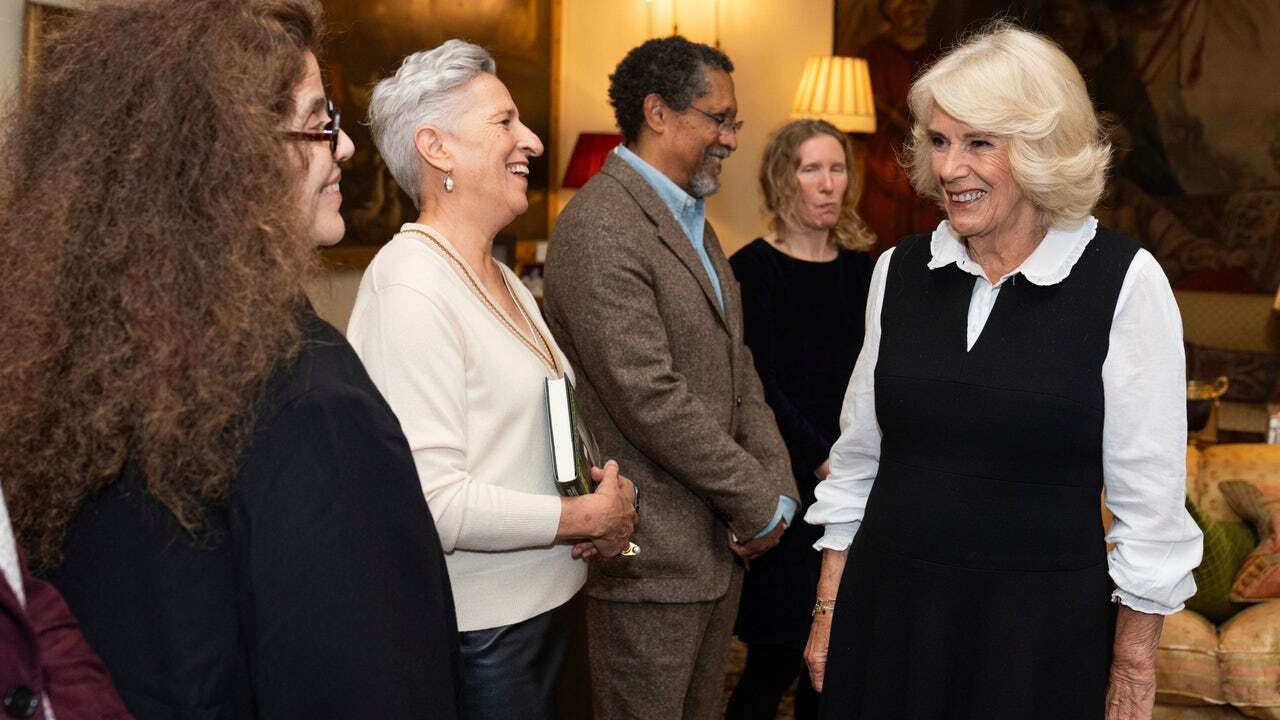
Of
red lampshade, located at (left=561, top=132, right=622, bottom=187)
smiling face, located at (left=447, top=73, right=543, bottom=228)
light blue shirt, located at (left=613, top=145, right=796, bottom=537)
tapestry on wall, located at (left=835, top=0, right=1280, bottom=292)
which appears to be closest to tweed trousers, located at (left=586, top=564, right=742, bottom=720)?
light blue shirt, located at (left=613, top=145, right=796, bottom=537)

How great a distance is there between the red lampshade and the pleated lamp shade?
46.0 inches

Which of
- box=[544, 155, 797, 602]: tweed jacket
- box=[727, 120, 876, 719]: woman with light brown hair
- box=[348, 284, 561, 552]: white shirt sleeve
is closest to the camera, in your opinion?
box=[348, 284, 561, 552]: white shirt sleeve

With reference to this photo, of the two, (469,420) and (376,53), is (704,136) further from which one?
(376,53)

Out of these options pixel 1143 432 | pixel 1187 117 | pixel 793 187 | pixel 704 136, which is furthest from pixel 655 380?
pixel 1187 117

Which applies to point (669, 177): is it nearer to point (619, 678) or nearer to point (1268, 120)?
point (619, 678)

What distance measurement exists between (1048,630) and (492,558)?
3.06 feet

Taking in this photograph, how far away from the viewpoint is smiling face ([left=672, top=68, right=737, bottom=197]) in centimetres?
296

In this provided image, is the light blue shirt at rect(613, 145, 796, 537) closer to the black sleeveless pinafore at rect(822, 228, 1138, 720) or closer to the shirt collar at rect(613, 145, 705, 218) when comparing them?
the shirt collar at rect(613, 145, 705, 218)

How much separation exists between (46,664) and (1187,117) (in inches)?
281

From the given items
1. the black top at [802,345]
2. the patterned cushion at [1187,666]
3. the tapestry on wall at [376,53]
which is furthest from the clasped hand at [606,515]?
the tapestry on wall at [376,53]

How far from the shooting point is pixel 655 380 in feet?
8.64

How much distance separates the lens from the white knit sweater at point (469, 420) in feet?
6.15

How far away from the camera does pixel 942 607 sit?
79.9 inches

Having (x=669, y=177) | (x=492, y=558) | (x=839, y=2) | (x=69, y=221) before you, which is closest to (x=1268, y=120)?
(x=839, y=2)
